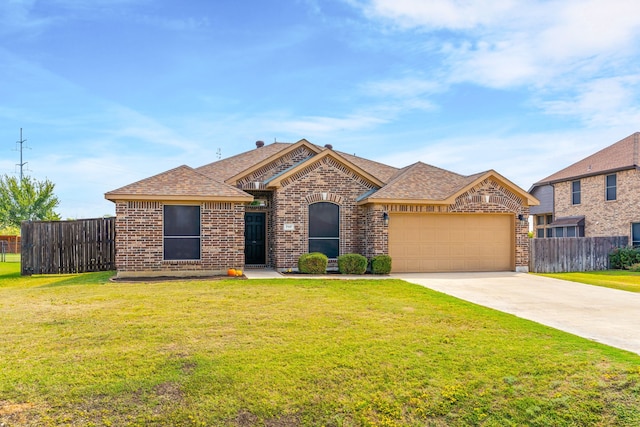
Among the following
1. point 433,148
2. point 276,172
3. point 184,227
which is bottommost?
point 184,227

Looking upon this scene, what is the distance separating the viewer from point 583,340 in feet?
20.9

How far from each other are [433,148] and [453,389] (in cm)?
1830

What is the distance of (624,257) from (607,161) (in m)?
8.04

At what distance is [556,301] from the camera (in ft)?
32.8

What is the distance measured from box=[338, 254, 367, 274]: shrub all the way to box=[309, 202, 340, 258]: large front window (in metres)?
1.24

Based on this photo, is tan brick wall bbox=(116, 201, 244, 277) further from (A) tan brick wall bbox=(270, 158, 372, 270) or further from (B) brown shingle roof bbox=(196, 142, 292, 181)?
(B) brown shingle roof bbox=(196, 142, 292, 181)

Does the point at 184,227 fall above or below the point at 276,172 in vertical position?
below

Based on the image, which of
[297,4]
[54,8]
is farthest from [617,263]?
[54,8]

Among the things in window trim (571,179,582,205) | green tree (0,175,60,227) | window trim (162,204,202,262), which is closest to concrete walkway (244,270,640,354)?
window trim (162,204,202,262)

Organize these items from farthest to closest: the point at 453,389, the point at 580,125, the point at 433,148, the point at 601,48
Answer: the point at 433,148 < the point at 580,125 < the point at 601,48 < the point at 453,389

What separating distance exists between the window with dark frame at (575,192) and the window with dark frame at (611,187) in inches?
93.7

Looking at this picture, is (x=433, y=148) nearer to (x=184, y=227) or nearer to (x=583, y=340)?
(x=184, y=227)

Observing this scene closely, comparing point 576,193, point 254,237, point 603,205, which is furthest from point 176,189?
point 576,193

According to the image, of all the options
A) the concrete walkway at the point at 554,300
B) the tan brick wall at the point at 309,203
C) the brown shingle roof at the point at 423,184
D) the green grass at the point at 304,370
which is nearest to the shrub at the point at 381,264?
the concrete walkway at the point at 554,300
